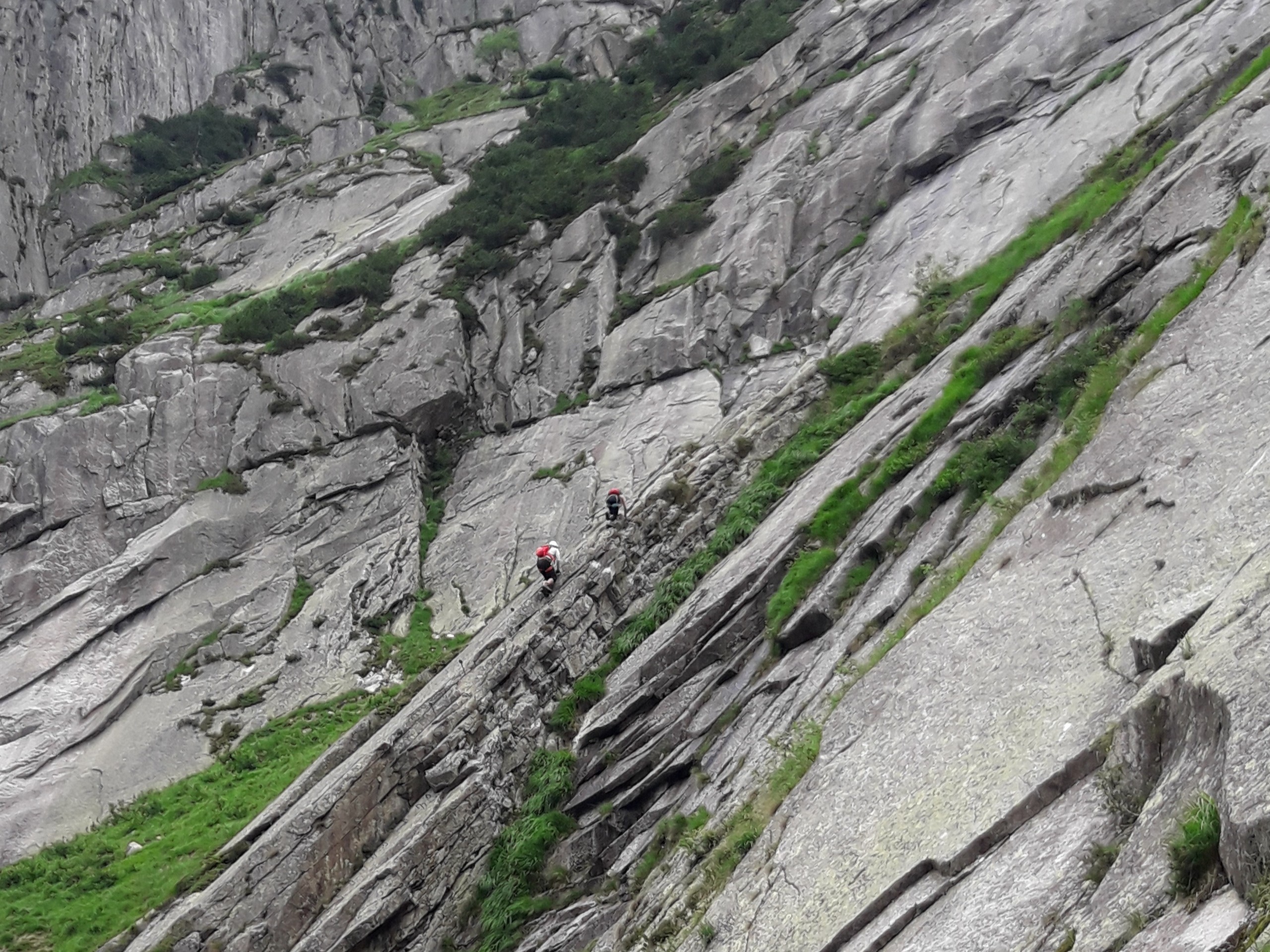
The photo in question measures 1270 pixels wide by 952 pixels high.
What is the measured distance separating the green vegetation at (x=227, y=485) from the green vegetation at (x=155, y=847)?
32.5 feet

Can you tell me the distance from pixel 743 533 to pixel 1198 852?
1327 centimetres

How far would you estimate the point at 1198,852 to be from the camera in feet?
17.4

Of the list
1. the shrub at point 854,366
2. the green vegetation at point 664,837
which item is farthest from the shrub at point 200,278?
the green vegetation at point 664,837

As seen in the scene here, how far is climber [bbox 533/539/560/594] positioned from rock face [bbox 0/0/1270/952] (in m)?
0.43

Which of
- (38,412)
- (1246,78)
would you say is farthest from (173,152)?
(1246,78)

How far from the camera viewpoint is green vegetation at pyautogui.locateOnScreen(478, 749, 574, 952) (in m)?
14.1

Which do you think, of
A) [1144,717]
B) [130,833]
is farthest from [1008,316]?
[130,833]

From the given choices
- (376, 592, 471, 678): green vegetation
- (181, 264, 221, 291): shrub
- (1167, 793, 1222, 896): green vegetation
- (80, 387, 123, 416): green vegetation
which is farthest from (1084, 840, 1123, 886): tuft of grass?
(181, 264, 221, 291): shrub

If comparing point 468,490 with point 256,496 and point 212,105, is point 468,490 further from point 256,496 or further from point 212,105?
point 212,105

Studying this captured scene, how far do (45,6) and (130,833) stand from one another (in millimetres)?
70891

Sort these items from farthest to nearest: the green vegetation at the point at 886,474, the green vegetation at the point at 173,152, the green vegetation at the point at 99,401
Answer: the green vegetation at the point at 173,152, the green vegetation at the point at 99,401, the green vegetation at the point at 886,474

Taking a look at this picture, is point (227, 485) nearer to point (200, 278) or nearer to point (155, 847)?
point (155, 847)

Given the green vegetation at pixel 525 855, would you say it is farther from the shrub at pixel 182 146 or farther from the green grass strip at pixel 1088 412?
the shrub at pixel 182 146

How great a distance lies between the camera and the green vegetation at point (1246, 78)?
715 inches
